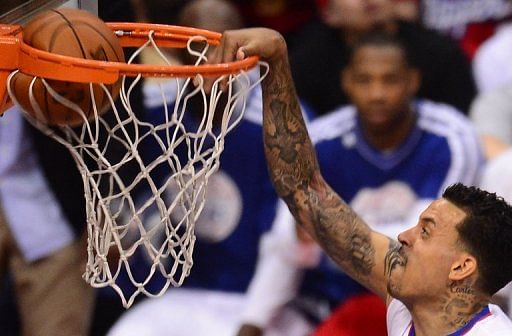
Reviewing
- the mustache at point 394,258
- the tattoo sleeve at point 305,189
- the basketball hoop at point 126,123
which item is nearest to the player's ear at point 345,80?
→ the basketball hoop at point 126,123

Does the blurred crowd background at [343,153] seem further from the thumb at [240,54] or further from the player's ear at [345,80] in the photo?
the thumb at [240,54]

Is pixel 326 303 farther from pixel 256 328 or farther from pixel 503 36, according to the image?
pixel 503 36

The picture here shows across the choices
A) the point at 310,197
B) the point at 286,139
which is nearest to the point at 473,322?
the point at 310,197

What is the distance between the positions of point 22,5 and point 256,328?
165 centimetres

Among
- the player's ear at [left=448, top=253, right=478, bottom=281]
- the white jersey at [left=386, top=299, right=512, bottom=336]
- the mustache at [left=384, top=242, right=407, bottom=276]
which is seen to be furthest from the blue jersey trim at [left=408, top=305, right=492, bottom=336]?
the mustache at [left=384, top=242, right=407, bottom=276]

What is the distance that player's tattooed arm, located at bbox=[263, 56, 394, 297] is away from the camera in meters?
3.13

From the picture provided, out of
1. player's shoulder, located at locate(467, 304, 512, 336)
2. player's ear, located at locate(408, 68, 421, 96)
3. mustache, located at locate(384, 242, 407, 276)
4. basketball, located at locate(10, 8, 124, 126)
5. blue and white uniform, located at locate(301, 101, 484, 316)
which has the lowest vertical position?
blue and white uniform, located at locate(301, 101, 484, 316)

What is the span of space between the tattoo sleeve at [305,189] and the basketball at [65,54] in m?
0.51

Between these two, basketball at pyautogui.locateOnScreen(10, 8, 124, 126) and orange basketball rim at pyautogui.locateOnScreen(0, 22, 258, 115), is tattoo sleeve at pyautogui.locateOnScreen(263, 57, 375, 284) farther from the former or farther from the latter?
basketball at pyautogui.locateOnScreen(10, 8, 124, 126)

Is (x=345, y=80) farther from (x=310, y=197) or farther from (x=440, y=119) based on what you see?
(x=310, y=197)

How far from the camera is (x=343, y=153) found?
4129 millimetres

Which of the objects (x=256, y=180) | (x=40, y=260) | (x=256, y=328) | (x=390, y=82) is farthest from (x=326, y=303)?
(x=40, y=260)

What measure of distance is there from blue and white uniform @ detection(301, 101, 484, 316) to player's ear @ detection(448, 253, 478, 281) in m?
1.01

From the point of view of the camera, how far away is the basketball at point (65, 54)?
276cm
